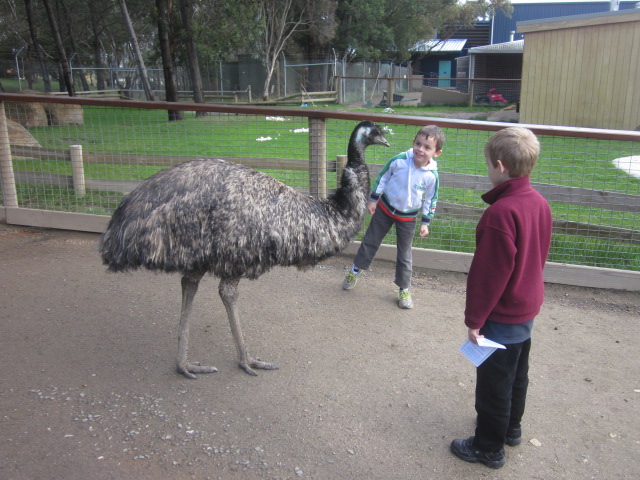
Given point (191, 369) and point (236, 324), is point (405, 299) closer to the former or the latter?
point (236, 324)

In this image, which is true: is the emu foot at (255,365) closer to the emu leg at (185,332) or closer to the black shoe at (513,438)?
the emu leg at (185,332)

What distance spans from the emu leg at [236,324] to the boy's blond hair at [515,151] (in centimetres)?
169

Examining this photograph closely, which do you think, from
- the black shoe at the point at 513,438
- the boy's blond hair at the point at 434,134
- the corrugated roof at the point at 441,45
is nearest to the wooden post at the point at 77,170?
the boy's blond hair at the point at 434,134

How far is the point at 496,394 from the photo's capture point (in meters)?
2.84

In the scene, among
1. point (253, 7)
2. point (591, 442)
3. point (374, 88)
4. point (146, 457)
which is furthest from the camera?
point (374, 88)

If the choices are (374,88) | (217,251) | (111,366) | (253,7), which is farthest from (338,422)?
(374,88)

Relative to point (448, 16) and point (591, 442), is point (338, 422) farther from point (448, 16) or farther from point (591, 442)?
point (448, 16)

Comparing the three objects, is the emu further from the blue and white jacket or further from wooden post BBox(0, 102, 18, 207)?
wooden post BBox(0, 102, 18, 207)

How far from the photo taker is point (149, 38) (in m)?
43.2

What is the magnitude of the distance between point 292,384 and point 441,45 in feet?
144

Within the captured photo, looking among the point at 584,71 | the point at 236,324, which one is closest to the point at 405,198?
the point at 236,324

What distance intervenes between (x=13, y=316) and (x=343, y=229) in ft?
8.34

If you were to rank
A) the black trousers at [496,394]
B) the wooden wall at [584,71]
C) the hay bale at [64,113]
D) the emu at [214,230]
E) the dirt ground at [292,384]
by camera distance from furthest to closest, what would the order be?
the wooden wall at [584,71], the hay bale at [64,113], the emu at [214,230], the dirt ground at [292,384], the black trousers at [496,394]

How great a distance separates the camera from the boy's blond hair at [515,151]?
264 centimetres
